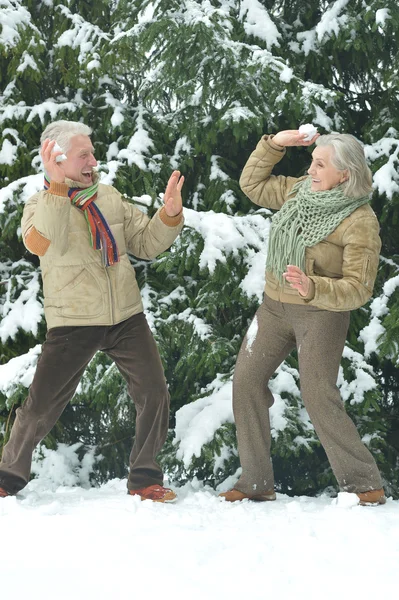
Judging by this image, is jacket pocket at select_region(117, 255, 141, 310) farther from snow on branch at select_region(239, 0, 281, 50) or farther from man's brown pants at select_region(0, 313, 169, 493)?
snow on branch at select_region(239, 0, 281, 50)

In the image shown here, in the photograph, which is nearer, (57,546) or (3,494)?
(57,546)

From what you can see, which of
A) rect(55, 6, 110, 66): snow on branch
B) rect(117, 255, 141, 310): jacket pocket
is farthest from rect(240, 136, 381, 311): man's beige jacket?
rect(55, 6, 110, 66): snow on branch

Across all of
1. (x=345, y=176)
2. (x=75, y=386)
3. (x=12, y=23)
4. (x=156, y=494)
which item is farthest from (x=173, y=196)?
(x=12, y=23)

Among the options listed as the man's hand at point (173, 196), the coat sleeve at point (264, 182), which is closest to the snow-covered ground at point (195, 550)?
the man's hand at point (173, 196)

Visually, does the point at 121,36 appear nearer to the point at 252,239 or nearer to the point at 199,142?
the point at 199,142

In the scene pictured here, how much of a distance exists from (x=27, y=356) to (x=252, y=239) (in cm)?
167

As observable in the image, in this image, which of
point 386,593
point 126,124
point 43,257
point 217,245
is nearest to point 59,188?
point 43,257

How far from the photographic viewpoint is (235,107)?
5449 millimetres

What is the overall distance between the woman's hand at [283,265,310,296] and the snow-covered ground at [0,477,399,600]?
109 cm

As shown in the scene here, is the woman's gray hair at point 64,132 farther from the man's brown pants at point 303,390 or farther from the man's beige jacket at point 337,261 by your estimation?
the man's brown pants at point 303,390

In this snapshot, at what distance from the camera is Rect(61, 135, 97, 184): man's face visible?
13.6ft

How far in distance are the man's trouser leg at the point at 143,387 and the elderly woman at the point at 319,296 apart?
0.42m

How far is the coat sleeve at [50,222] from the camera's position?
3980 mm

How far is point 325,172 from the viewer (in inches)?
161
